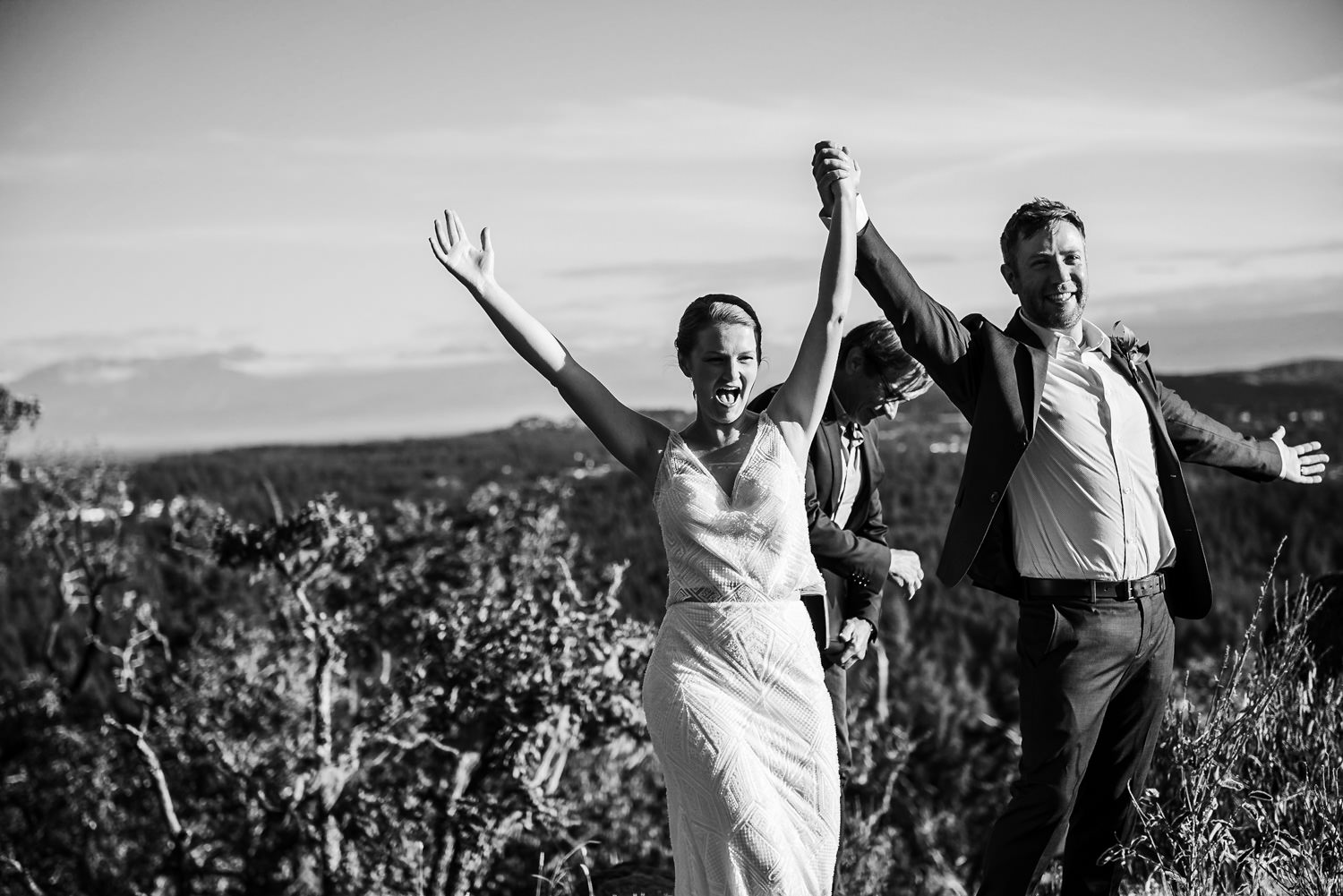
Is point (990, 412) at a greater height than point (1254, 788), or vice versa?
point (990, 412)

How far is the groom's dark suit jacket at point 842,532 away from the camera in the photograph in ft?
11.7

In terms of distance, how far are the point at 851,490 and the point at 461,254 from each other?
1.53m

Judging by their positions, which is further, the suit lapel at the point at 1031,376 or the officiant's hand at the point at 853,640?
the officiant's hand at the point at 853,640

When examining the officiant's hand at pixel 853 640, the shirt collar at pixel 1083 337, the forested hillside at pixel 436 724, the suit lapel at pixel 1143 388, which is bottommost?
the forested hillside at pixel 436 724

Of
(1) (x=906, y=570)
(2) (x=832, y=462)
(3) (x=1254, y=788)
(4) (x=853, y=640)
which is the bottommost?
(3) (x=1254, y=788)

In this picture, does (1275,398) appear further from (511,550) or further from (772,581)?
(772,581)

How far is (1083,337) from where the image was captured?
3.33 meters

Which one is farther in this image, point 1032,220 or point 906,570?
point 906,570

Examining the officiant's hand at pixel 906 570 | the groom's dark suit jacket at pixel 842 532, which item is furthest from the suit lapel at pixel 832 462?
the officiant's hand at pixel 906 570

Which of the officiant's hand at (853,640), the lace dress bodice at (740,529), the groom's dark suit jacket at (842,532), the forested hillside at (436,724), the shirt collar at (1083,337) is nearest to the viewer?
the lace dress bodice at (740,529)

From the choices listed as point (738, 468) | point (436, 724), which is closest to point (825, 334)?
point (738, 468)

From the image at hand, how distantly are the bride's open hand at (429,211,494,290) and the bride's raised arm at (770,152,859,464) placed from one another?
80 cm

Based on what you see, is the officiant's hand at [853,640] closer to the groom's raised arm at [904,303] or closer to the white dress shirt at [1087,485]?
Result: the white dress shirt at [1087,485]

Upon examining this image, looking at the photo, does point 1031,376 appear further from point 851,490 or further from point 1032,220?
point 851,490
